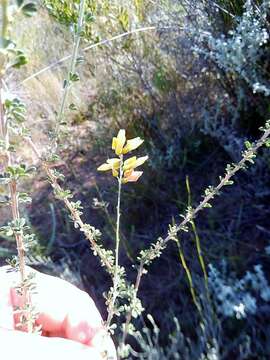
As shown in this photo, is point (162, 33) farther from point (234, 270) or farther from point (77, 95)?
point (234, 270)

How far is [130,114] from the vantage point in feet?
7.12

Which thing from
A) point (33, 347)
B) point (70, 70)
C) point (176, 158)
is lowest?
point (33, 347)

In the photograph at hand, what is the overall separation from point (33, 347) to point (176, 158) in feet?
4.92

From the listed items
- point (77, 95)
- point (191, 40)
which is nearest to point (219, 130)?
point (191, 40)

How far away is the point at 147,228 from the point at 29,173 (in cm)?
133

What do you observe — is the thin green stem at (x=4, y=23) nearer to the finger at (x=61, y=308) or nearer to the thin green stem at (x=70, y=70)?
the thin green stem at (x=70, y=70)

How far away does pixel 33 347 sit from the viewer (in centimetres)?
58

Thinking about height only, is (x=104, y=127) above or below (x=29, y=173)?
above

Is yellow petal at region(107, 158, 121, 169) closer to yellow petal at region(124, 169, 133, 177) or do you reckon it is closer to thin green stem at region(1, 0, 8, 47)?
yellow petal at region(124, 169, 133, 177)

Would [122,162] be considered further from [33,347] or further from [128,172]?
[33,347]

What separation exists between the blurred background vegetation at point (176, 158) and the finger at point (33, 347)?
588 mm

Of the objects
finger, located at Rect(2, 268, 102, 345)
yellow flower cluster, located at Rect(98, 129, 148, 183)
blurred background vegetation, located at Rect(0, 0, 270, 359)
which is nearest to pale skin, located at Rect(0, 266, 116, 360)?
finger, located at Rect(2, 268, 102, 345)

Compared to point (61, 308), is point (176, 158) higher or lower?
higher

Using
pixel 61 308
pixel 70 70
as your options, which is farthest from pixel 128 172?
pixel 61 308
